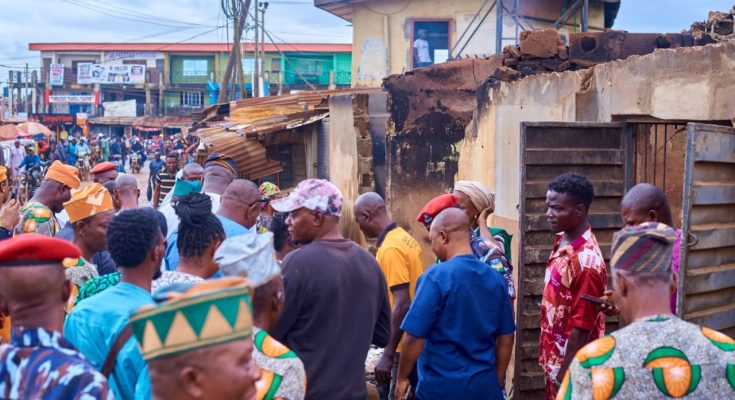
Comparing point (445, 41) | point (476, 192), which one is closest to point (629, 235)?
point (476, 192)

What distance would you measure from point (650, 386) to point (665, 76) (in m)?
3.48

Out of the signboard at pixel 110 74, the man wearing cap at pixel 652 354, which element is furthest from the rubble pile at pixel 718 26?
the signboard at pixel 110 74

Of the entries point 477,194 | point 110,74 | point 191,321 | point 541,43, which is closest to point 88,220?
point 477,194

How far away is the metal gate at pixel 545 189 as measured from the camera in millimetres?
5988

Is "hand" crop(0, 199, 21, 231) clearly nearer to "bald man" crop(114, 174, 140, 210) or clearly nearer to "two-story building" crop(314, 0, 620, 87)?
"bald man" crop(114, 174, 140, 210)

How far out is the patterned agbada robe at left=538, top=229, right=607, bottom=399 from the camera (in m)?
4.46

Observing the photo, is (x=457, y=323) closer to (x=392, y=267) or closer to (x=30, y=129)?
(x=392, y=267)

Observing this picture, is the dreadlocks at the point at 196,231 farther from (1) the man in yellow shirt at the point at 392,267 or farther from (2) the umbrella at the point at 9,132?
(2) the umbrella at the point at 9,132

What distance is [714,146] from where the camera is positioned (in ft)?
15.8

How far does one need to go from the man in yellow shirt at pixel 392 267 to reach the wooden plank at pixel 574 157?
3.52 ft

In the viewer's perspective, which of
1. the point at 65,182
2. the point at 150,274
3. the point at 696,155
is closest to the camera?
the point at 150,274

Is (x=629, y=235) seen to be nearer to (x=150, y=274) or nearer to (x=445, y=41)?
(x=150, y=274)

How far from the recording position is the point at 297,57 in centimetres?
5994

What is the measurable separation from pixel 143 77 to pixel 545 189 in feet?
197
